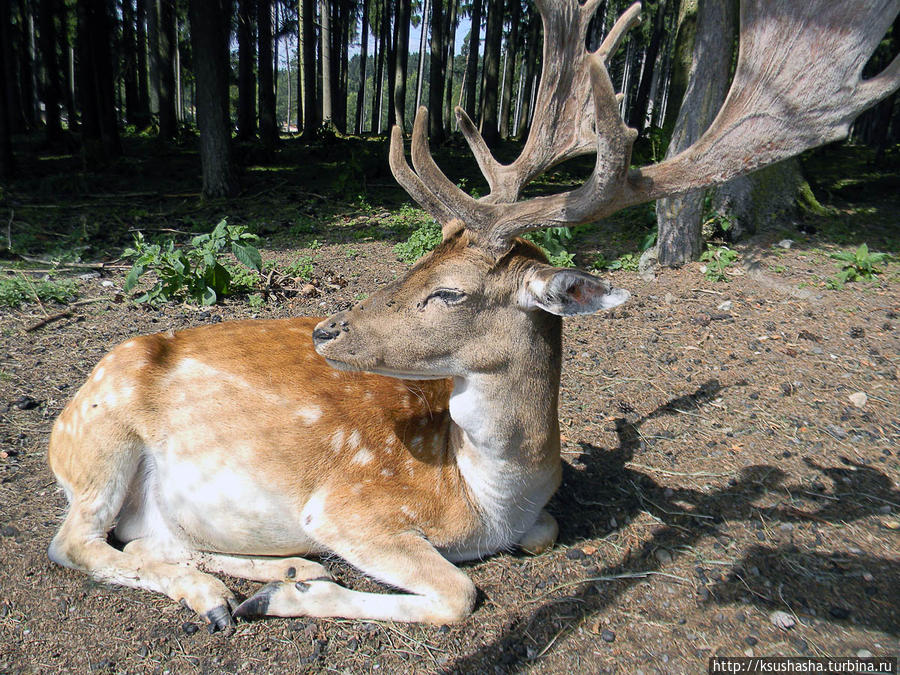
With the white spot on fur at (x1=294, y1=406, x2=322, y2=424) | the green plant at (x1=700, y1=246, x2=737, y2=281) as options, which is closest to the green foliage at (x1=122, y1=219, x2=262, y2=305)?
the white spot on fur at (x1=294, y1=406, x2=322, y2=424)

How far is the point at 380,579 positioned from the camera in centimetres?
278

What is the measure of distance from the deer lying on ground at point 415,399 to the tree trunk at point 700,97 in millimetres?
3335

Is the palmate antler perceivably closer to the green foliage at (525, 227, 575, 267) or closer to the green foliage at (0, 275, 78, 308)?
the green foliage at (525, 227, 575, 267)

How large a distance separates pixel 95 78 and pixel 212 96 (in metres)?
5.50

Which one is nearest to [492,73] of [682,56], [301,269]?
[682,56]

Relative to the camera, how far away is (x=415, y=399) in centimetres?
320

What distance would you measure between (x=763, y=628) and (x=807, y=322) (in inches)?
135


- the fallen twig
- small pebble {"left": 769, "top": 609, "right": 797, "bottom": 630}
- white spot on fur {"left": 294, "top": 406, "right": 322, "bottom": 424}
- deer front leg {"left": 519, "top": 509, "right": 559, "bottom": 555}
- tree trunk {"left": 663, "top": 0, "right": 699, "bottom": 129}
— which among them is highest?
tree trunk {"left": 663, "top": 0, "right": 699, "bottom": 129}

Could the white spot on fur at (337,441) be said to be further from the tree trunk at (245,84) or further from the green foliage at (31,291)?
the tree trunk at (245,84)

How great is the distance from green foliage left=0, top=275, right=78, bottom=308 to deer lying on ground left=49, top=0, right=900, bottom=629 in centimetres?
314

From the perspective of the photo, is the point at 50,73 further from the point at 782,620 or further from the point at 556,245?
the point at 782,620

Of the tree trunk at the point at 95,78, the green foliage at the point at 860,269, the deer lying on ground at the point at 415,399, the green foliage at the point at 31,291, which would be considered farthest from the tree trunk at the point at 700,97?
the tree trunk at the point at 95,78

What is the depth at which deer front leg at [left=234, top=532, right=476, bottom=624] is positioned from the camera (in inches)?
105

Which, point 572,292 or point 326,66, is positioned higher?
point 326,66
